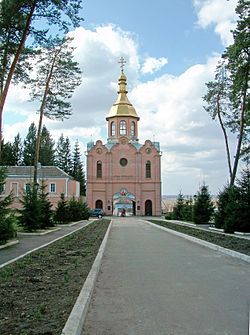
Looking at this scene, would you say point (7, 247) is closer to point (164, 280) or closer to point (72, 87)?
point (164, 280)

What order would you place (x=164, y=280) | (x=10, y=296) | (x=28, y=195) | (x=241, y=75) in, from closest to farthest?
(x=10, y=296)
(x=164, y=280)
(x=241, y=75)
(x=28, y=195)

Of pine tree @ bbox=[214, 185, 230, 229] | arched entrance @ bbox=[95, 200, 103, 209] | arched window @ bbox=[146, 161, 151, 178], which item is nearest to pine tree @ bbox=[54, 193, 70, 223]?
pine tree @ bbox=[214, 185, 230, 229]

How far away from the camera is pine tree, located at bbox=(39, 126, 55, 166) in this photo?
290 feet

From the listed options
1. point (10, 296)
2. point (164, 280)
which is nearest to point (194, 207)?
point (164, 280)

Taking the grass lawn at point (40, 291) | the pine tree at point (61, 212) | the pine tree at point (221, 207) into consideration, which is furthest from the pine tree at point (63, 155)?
the grass lawn at point (40, 291)

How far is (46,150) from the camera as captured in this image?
3526 inches

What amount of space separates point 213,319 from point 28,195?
1778cm

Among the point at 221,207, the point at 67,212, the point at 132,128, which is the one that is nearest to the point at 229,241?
the point at 221,207

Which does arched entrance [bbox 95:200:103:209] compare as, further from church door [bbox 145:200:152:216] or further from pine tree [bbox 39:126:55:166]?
pine tree [bbox 39:126:55:166]

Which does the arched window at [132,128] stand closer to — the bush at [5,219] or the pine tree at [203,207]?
the pine tree at [203,207]

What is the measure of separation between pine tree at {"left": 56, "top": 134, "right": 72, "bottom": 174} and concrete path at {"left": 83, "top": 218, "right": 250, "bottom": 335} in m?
84.6

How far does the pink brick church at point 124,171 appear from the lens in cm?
6444

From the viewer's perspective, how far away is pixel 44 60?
93.6 feet

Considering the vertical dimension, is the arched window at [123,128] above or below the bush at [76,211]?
above
